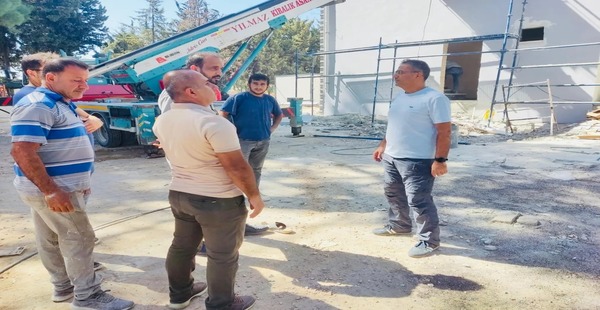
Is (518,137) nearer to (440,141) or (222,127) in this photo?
(440,141)

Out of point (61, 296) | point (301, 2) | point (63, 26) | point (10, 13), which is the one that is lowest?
point (61, 296)

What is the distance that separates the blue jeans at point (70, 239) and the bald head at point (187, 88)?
90cm

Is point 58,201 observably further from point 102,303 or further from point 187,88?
point 187,88

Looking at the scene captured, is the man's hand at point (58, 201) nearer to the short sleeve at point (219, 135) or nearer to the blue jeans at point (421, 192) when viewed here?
the short sleeve at point (219, 135)

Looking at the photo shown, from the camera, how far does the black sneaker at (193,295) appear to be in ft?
8.27

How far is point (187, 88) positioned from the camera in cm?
213

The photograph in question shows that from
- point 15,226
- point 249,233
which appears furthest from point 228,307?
point 15,226

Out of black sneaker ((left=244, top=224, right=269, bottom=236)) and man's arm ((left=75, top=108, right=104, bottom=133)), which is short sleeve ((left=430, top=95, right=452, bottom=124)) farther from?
man's arm ((left=75, top=108, right=104, bottom=133))

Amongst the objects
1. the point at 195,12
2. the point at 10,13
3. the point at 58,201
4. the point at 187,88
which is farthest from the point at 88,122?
the point at 195,12

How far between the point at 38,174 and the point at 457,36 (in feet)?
40.5

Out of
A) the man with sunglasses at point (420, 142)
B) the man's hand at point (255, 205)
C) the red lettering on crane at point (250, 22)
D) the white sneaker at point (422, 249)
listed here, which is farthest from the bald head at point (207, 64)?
the red lettering on crane at point (250, 22)

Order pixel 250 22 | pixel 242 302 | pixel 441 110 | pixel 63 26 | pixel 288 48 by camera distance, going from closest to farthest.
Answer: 1. pixel 242 302
2. pixel 441 110
3. pixel 250 22
4. pixel 63 26
5. pixel 288 48

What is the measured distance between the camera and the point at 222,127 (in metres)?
2.04

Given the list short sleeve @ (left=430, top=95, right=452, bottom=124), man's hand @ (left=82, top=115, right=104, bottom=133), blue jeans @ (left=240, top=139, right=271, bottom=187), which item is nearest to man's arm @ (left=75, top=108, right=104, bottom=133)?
man's hand @ (left=82, top=115, right=104, bottom=133)
